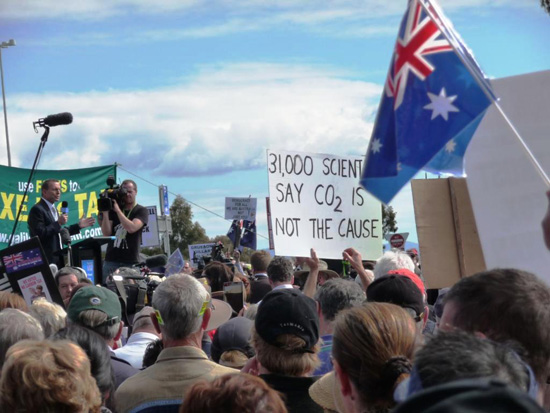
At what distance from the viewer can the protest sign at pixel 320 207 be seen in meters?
7.06

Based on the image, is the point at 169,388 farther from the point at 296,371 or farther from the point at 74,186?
the point at 74,186

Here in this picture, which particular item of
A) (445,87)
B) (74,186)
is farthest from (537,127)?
(74,186)

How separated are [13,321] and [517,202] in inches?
108

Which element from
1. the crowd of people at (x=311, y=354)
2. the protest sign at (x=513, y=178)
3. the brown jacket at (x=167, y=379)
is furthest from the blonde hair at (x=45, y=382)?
the protest sign at (x=513, y=178)

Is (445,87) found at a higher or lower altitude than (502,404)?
higher

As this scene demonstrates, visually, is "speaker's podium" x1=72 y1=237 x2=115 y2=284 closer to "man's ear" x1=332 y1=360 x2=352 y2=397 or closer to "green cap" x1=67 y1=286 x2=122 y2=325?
"green cap" x1=67 y1=286 x2=122 y2=325

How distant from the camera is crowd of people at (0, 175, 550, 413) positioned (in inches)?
56.8

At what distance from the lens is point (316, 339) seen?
355 cm

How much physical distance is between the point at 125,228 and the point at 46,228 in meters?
1.11

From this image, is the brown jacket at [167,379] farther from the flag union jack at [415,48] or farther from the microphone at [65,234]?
the microphone at [65,234]

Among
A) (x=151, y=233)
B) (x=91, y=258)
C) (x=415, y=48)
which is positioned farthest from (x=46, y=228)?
(x=151, y=233)

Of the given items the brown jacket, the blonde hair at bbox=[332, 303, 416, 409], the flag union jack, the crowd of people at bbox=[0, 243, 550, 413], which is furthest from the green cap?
the blonde hair at bbox=[332, 303, 416, 409]

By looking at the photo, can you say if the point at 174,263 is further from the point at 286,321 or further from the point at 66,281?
the point at 286,321

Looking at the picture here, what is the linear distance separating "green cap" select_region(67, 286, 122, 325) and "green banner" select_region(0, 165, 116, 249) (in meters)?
8.60
